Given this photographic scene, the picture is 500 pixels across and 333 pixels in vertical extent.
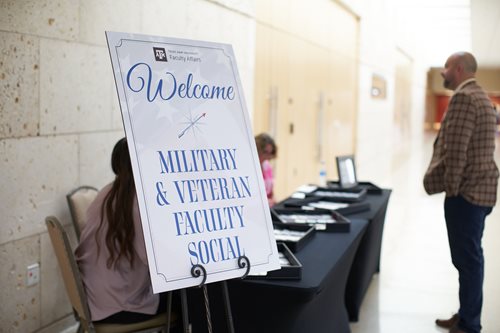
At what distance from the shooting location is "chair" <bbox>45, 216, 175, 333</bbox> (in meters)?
2.42

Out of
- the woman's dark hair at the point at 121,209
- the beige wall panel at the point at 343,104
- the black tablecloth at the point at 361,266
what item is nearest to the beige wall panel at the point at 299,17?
the beige wall panel at the point at 343,104

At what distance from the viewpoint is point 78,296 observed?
8.11 feet

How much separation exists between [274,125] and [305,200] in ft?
7.12

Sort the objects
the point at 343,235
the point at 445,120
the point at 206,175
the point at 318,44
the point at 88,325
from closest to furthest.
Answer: the point at 206,175 → the point at 88,325 → the point at 343,235 → the point at 445,120 → the point at 318,44

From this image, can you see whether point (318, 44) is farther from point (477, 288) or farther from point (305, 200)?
point (477, 288)

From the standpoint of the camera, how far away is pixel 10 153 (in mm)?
2895

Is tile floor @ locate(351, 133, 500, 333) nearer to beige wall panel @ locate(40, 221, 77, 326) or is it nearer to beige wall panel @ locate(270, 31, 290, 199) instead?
beige wall panel @ locate(270, 31, 290, 199)

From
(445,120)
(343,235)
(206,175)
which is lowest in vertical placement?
(343,235)

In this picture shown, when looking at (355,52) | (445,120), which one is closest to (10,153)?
(445,120)

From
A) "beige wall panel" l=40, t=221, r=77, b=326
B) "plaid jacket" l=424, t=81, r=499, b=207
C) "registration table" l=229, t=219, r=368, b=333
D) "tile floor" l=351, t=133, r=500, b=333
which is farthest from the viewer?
"tile floor" l=351, t=133, r=500, b=333

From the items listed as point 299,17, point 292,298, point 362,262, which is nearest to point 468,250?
point 362,262

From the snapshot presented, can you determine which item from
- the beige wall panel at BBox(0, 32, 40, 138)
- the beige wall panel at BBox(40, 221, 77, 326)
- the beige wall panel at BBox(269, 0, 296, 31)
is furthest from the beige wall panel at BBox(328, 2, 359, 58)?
the beige wall panel at BBox(40, 221, 77, 326)

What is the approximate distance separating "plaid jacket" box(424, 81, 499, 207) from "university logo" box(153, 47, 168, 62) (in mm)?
1921

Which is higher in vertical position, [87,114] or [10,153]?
[87,114]
